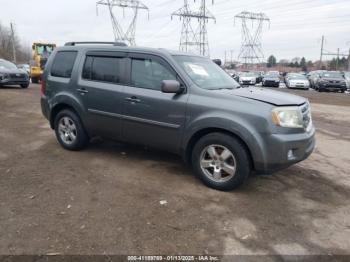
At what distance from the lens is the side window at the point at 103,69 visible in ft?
18.0

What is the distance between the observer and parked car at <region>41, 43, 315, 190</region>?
14.1ft

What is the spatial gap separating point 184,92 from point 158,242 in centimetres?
219

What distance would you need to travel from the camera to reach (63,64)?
624 centimetres

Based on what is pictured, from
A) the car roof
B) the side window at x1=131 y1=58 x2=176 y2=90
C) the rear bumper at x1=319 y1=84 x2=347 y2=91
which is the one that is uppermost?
the car roof

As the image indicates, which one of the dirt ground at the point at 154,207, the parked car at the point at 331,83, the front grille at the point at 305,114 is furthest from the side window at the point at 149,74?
the parked car at the point at 331,83

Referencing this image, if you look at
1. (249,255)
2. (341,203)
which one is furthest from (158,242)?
(341,203)

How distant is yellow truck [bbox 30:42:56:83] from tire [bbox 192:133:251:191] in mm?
21815

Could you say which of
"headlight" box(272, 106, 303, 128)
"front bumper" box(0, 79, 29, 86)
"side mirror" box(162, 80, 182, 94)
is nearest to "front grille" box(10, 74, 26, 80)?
"front bumper" box(0, 79, 29, 86)

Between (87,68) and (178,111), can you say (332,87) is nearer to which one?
(87,68)

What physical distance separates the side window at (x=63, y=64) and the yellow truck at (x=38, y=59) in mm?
19009

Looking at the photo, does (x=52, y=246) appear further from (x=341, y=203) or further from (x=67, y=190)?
(x=341, y=203)

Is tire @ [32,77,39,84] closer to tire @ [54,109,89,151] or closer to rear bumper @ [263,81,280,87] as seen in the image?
rear bumper @ [263,81,280,87]

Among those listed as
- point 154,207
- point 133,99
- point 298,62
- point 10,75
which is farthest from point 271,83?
point 298,62

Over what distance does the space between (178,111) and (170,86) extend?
0.38 m
